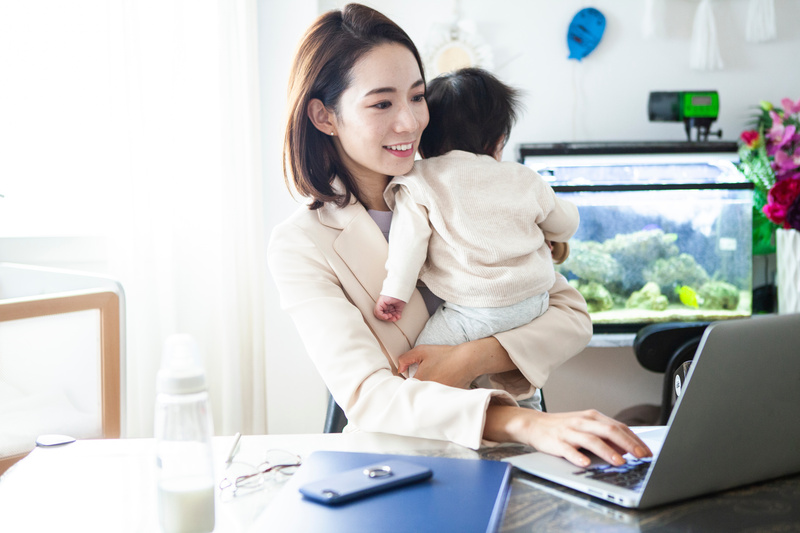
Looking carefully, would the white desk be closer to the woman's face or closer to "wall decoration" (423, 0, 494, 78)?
the woman's face

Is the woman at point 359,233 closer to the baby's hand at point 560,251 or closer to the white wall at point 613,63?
the baby's hand at point 560,251

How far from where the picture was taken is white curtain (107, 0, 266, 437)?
2404 millimetres

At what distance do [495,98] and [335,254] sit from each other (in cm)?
52

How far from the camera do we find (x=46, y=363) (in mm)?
1575

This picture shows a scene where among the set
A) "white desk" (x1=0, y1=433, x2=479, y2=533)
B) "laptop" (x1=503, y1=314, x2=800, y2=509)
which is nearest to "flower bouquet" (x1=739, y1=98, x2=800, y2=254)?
"laptop" (x1=503, y1=314, x2=800, y2=509)

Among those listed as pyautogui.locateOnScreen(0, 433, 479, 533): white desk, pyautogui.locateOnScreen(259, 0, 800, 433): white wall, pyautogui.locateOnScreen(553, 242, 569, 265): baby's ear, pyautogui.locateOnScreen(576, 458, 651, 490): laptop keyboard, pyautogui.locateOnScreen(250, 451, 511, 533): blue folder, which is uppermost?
pyautogui.locateOnScreen(259, 0, 800, 433): white wall

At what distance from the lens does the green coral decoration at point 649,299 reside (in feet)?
8.54

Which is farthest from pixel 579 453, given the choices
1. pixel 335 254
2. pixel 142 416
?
pixel 142 416

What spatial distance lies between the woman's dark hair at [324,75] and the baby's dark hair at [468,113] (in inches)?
4.4

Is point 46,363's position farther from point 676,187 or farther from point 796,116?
point 796,116

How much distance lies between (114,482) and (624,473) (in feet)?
2.01

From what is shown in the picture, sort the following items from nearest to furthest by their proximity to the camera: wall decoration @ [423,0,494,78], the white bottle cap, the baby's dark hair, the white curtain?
the white bottle cap, the baby's dark hair, the white curtain, wall decoration @ [423,0,494,78]

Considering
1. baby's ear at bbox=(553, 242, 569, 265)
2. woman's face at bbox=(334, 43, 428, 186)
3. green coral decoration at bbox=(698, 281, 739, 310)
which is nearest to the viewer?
woman's face at bbox=(334, 43, 428, 186)

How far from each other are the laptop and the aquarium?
6.09ft
